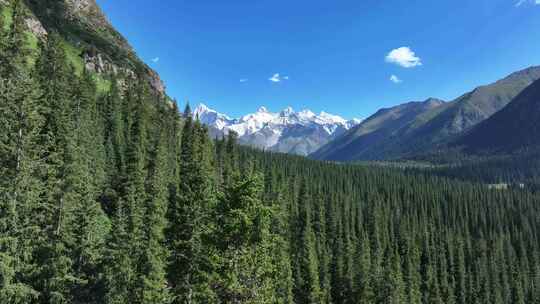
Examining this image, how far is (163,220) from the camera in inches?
1608

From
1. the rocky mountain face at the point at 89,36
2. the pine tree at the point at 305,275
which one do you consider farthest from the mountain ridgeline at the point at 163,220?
the rocky mountain face at the point at 89,36

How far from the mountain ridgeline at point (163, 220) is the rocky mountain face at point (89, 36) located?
3.30 feet

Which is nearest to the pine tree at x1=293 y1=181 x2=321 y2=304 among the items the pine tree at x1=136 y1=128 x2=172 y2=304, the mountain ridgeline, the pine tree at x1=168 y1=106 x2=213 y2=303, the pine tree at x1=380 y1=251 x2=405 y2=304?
the mountain ridgeline

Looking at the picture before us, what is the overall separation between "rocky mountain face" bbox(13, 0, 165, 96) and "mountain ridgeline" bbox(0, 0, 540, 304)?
101 centimetres

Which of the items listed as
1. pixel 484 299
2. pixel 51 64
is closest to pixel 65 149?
pixel 51 64

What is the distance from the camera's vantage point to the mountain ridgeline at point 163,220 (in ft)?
74.5

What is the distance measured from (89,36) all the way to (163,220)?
151 m

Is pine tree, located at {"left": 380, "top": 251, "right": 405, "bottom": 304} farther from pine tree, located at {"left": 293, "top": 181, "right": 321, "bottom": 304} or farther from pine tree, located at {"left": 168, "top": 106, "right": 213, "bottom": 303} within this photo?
pine tree, located at {"left": 168, "top": 106, "right": 213, "bottom": 303}

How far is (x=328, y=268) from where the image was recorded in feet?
260

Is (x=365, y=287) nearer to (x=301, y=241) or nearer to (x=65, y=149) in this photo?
(x=301, y=241)

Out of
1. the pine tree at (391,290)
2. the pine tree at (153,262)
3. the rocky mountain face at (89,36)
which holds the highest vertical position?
the rocky mountain face at (89,36)

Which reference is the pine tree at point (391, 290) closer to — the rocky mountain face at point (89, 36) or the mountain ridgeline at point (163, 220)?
the mountain ridgeline at point (163, 220)

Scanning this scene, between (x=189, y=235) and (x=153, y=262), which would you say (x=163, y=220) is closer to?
(x=153, y=262)

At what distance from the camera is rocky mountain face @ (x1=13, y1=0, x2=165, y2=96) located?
14162 cm
